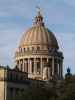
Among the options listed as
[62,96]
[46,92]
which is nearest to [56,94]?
[46,92]

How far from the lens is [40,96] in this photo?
192750mm

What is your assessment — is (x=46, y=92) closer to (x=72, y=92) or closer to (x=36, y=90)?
(x=36, y=90)

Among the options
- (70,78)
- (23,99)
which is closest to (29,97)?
(23,99)

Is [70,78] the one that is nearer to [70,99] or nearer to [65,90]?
[65,90]

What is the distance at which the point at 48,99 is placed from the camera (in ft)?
625

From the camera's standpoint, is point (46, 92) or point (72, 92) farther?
point (46, 92)

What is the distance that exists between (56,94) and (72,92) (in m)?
17.5

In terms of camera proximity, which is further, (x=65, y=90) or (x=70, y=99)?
(x=65, y=90)

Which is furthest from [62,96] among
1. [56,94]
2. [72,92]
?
[56,94]

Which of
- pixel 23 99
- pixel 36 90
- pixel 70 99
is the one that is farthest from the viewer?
pixel 36 90

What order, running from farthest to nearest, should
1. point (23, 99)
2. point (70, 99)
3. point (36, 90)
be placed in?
point (36, 90), point (23, 99), point (70, 99)

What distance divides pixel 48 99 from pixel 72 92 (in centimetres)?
1049

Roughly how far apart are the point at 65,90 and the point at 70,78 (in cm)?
1029

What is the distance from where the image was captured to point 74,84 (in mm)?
189875
